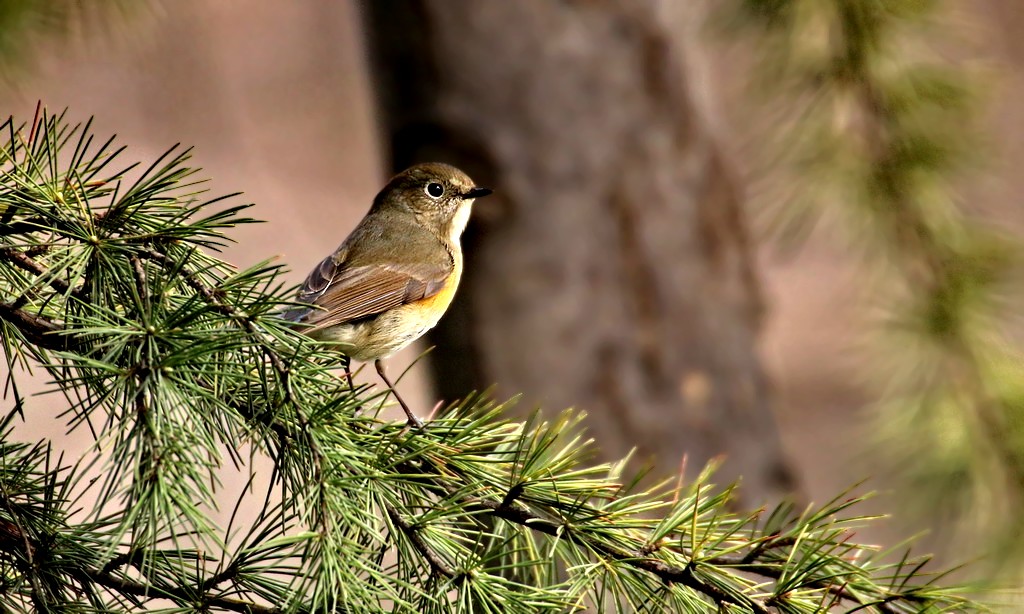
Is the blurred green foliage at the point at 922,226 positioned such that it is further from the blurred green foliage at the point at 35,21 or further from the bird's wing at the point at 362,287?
the blurred green foliage at the point at 35,21

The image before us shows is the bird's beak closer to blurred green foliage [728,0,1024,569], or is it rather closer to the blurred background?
the blurred background

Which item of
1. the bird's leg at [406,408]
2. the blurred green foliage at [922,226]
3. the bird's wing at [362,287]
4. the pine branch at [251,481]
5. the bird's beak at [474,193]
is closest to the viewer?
the pine branch at [251,481]

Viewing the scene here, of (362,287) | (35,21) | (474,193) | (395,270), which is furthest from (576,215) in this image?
(35,21)

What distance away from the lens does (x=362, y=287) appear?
2.71 metres

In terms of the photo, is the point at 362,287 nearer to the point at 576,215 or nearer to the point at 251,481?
the point at 576,215

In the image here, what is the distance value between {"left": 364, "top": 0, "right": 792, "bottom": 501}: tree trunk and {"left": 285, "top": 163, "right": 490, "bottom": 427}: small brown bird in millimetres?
308

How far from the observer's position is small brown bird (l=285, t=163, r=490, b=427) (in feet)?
8.64

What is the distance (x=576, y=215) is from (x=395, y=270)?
0.96 meters

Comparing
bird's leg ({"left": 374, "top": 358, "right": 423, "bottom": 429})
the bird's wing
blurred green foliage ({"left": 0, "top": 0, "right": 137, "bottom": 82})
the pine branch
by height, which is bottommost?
the pine branch

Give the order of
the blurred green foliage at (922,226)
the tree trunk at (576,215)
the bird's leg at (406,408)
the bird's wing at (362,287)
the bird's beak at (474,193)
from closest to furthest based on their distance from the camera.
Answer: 1. the bird's leg at (406,408)
2. the bird's wing at (362,287)
3. the blurred green foliage at (922,226)
4. the bird's beak at (474,193)
5. the tree trunk at (576,215)

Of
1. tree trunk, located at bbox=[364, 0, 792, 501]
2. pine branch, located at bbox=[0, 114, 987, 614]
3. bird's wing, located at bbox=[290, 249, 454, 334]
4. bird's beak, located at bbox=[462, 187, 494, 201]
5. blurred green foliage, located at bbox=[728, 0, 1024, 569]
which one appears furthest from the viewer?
tree trunk, located at bbox=[364, 0, 792, 501]

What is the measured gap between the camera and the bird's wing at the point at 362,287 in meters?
2.58

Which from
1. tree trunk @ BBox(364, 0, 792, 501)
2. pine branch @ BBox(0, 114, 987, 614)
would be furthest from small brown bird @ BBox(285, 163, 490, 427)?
pine branch @ BBox(0, 114, 987, 614)

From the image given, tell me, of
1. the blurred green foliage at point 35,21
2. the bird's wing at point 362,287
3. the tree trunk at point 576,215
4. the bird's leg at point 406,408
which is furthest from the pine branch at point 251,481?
the tree trunk at point 576,215
